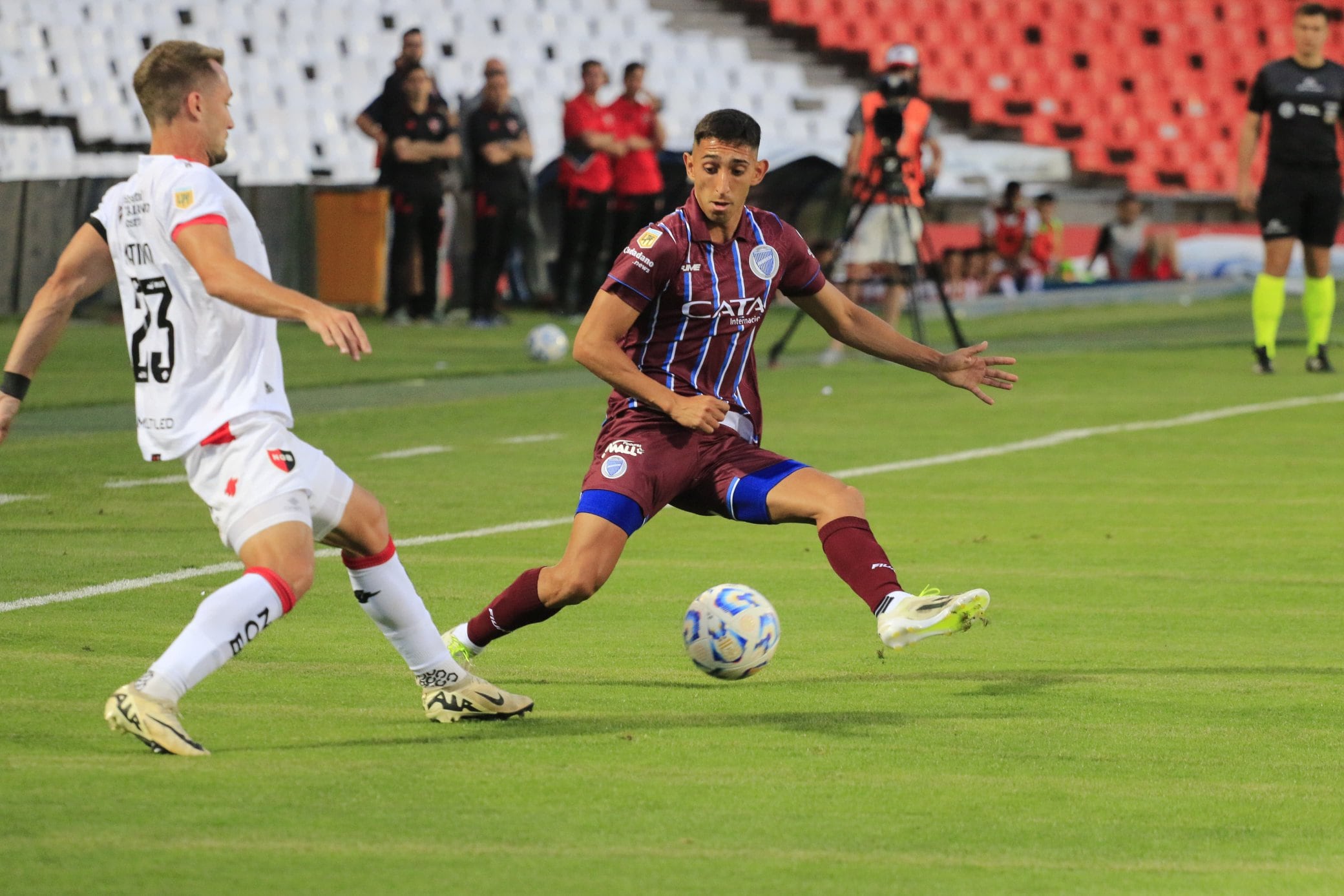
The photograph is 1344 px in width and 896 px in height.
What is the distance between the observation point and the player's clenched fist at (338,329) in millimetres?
4176

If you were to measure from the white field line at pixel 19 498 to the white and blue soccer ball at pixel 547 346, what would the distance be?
6.99 m

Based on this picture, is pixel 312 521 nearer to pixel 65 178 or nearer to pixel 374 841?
pixel 374 841

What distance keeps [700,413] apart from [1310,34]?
981 cm

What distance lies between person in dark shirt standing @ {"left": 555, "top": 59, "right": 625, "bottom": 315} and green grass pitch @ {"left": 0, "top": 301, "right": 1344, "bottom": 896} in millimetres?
8850

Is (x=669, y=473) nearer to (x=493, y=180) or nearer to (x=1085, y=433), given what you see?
(x=1085, y=433)

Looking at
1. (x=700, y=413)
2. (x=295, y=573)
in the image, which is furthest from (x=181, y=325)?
(x=700, y=413)

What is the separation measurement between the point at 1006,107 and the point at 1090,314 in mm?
10117

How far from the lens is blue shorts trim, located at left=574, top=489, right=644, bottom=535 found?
5434 millimetres

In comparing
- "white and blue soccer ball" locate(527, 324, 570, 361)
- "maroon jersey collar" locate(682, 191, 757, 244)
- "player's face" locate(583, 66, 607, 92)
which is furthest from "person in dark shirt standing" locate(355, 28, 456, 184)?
"maroon jersey collar" locate(682, 191, 757, 244)

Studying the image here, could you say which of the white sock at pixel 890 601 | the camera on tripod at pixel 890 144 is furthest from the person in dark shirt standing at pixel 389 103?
the white sock at pixel 890 601

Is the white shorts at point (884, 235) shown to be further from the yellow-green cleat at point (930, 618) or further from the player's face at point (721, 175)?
the yellow-green cleat at point (930, 618)

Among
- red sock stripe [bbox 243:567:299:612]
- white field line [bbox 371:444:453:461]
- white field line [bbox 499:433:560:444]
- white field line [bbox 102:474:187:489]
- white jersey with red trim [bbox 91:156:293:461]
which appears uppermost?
white jersey with red trim [bbox 91:156:293:461]

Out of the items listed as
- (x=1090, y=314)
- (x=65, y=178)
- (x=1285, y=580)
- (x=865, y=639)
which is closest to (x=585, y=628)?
(x=865, y=639)

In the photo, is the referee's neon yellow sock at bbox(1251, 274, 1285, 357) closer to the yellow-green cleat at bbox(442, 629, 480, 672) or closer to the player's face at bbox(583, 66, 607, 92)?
the player's face at bbox(583, 66, 607, 92)
